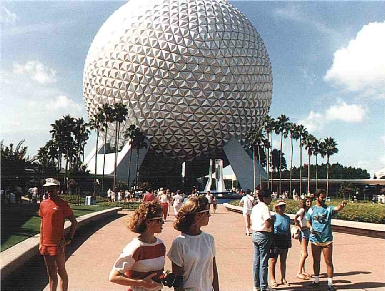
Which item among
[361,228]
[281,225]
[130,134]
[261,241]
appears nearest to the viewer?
Result: [261,241]

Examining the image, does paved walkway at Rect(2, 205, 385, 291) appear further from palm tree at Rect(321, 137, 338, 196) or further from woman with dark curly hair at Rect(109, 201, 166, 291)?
palm tree at Rect(321, 137, 338, 196)

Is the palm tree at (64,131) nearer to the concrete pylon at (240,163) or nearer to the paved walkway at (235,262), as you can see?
the concrete pylon at (240,163)

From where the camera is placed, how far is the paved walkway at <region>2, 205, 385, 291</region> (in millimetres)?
6723

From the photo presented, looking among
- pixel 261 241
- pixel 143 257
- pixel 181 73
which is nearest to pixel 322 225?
pixel 261 241

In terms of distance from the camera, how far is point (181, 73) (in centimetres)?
4706

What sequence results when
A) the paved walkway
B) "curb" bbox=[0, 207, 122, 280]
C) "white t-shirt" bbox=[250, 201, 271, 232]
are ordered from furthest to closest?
the paved walkway, "white t-shirt" bbox=[250, 201, 271, 232], "curb" bbox=[0, 207, 122, 280]

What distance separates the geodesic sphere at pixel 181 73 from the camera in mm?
47219

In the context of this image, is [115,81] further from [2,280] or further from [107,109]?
[2,280]

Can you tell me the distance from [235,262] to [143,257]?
546 cm

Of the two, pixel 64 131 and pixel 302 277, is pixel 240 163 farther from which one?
pixel 302 277

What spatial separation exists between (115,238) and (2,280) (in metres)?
6.61

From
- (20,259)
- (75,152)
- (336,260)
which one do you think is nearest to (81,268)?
(20,259)

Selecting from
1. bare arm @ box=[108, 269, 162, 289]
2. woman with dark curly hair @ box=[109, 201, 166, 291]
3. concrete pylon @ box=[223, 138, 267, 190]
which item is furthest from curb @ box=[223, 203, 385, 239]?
concrete pylon @ box=[223, 138, 267, 190]

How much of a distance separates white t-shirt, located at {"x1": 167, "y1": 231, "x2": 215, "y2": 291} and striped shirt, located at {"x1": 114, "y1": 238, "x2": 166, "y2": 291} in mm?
172
